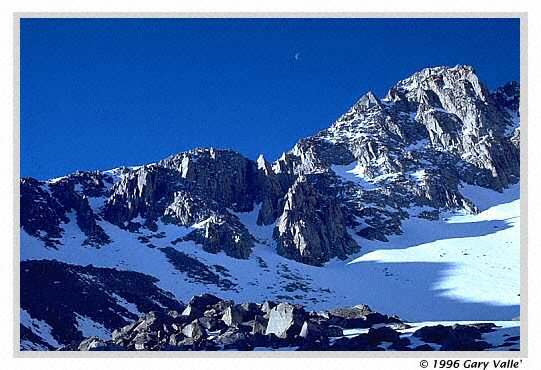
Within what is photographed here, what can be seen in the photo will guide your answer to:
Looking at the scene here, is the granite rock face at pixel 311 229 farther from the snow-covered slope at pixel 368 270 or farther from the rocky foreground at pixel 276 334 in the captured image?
the rocky foreground at pixel 276 334

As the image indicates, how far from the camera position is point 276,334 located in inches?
2314

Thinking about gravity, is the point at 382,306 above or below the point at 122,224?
below

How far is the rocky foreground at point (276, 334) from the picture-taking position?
53.6 meters

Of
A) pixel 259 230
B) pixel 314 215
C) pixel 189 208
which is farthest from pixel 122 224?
pixel 314 215

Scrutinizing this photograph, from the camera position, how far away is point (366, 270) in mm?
145375

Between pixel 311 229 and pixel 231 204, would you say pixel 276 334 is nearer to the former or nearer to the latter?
pixel 311 229

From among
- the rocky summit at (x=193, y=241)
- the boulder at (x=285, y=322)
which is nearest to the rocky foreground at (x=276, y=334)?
the boulder at (x=285, y=322)

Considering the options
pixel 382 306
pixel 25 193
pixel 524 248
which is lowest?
pixel 382 306

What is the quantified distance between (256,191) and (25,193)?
54418 millimetres

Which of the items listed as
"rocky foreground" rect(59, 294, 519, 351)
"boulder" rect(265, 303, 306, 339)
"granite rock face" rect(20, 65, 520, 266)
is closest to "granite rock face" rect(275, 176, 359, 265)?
"granite rock face" rect(20, 65, 520, 266)

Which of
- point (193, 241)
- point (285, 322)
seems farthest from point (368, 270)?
point (285, 322)

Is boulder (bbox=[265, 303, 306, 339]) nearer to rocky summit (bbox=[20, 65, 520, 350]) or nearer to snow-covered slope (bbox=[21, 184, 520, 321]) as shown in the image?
rocky summit (bbox=[20, 65, 520, 350])

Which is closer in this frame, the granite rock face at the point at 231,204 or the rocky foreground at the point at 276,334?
the rocky foreground at the point at 276,334

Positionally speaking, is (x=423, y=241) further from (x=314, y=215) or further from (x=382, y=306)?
(x=382, y=306)
